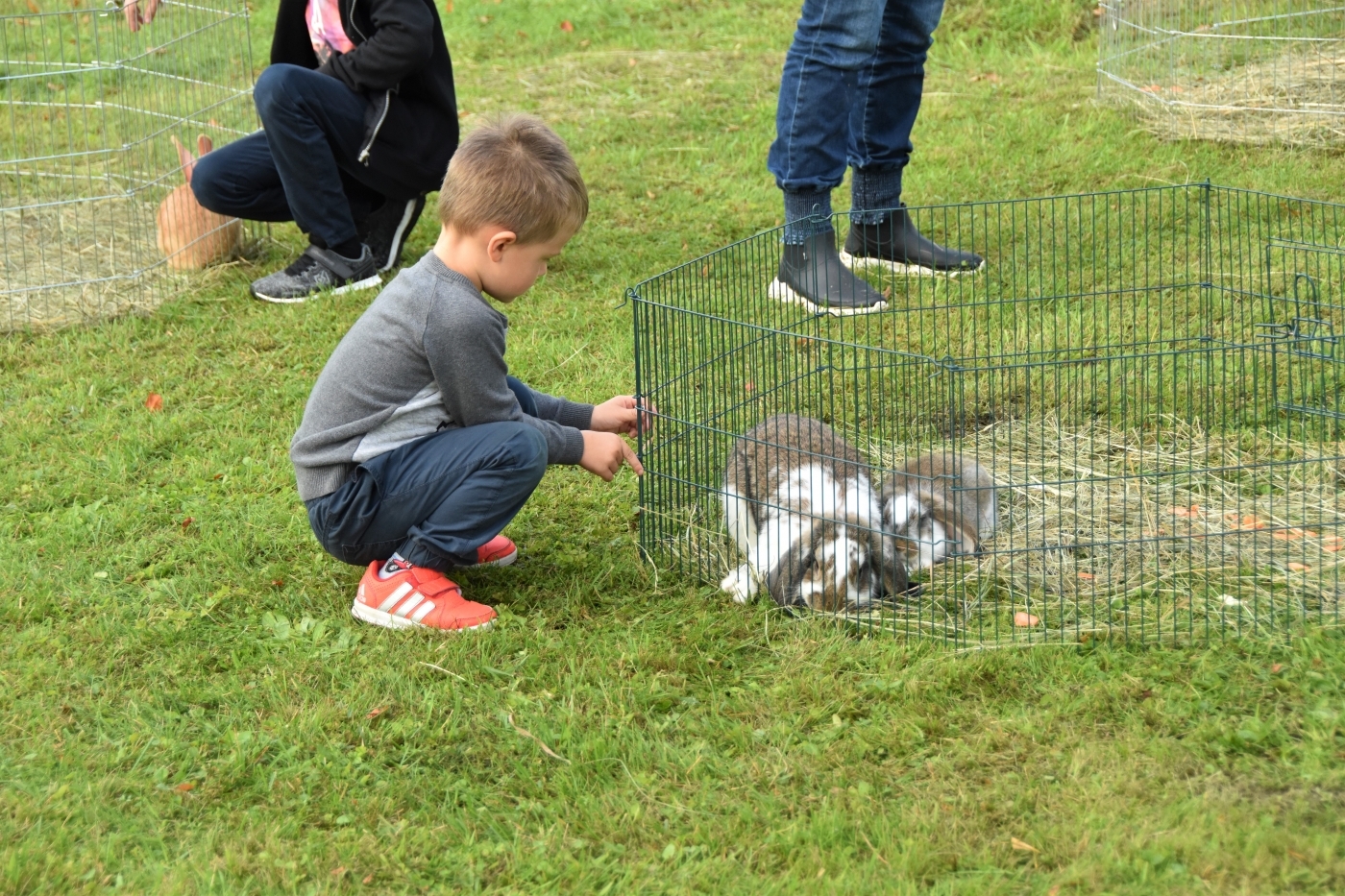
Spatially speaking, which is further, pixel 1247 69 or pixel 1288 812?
pixel 1247 69

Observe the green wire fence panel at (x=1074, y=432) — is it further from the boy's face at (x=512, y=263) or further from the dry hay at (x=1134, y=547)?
the boy's face at (x=512, y=263)

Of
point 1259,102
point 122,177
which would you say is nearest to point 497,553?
point 122,177

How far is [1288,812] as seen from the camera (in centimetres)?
248

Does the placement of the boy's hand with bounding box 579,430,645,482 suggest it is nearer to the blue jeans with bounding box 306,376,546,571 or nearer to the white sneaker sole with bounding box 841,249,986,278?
the blue jeans with bounding box 306,376,546,571

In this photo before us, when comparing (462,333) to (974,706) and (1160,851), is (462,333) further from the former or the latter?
(1160,851)

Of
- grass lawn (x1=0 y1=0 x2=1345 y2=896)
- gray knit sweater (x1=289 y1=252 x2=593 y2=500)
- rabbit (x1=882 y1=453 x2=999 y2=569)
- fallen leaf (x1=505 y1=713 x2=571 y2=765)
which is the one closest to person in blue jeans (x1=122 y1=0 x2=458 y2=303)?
grass lawn (x1=0 y1=0 x2=1345 y2=896)

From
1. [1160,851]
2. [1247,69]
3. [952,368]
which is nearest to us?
[1160,851]

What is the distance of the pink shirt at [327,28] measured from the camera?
18.9 ft

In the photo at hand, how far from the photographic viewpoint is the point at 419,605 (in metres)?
3.35

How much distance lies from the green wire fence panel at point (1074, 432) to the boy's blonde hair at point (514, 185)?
35 cm

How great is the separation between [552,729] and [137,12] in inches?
171

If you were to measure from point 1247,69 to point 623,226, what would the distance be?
155 inches

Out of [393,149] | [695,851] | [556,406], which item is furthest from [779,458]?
[393,149]

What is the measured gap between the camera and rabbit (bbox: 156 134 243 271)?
6180 mm
